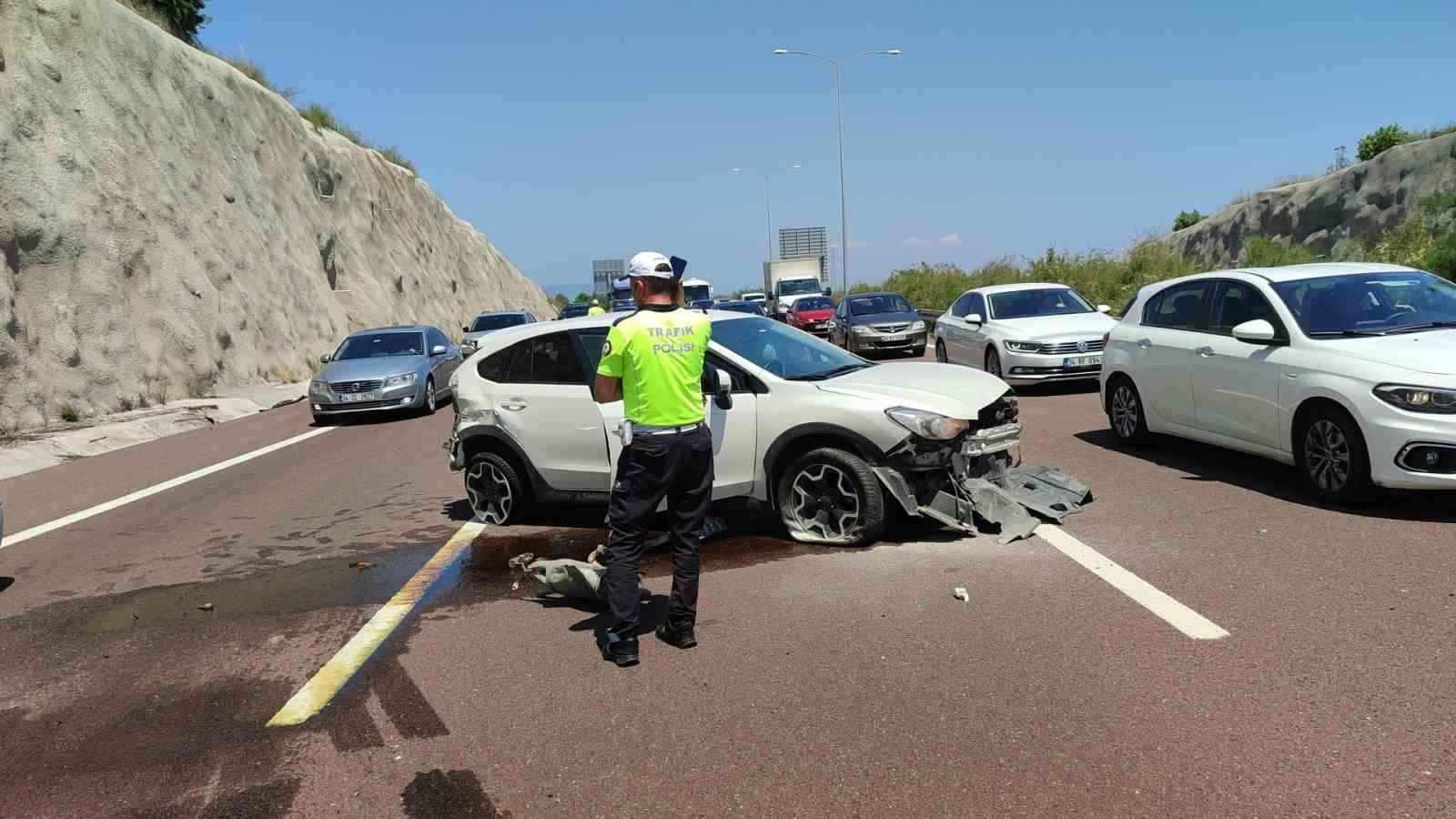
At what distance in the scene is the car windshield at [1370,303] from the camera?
24.5 ft

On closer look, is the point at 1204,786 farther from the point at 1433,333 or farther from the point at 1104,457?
the point at 1104,457

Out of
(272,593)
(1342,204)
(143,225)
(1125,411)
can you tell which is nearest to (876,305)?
(1125,411)

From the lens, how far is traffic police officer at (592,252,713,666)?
5.02 m

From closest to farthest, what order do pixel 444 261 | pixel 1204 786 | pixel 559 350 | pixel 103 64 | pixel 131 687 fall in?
pixel 1204 786, pixel 131 687, pixel 559 350, pixel 103 64, pixel 444 261

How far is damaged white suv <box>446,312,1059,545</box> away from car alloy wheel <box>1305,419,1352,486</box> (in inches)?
78.7

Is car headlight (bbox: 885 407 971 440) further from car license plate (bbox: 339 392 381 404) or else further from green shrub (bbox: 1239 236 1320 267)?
green shrub (bbox: 1239 236 1320 267)

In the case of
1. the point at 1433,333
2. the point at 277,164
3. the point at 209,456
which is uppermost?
the point at 277,164

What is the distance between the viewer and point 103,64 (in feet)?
82.7

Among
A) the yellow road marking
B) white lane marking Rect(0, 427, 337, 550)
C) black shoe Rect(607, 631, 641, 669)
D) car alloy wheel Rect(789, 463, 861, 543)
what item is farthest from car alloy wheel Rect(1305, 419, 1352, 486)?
white lane marking Rect(0, 427, 337, 550)

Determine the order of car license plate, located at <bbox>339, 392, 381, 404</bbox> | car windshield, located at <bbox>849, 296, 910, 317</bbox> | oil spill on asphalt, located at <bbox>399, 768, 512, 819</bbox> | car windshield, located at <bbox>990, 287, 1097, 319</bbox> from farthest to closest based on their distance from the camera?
car windshield, located at <bbox>849, 296, 910, 317</bbox> → car license plate, located at <bbox>339, 392, 381, 404</bbox> → car windshield, located at <bbox>990, 287, 1097, 319</bbox> → oil spill on asphalt, located at <bbox>399, 768, 512, 819</bbox>

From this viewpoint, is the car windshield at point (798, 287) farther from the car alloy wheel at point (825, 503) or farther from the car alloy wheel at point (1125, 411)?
the car alloy wheel at point (825, 503)

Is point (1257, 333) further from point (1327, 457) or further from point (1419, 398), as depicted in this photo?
point (1419, 398)

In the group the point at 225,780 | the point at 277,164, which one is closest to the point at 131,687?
the point at 225,780

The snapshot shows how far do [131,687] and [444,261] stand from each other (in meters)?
52.9
